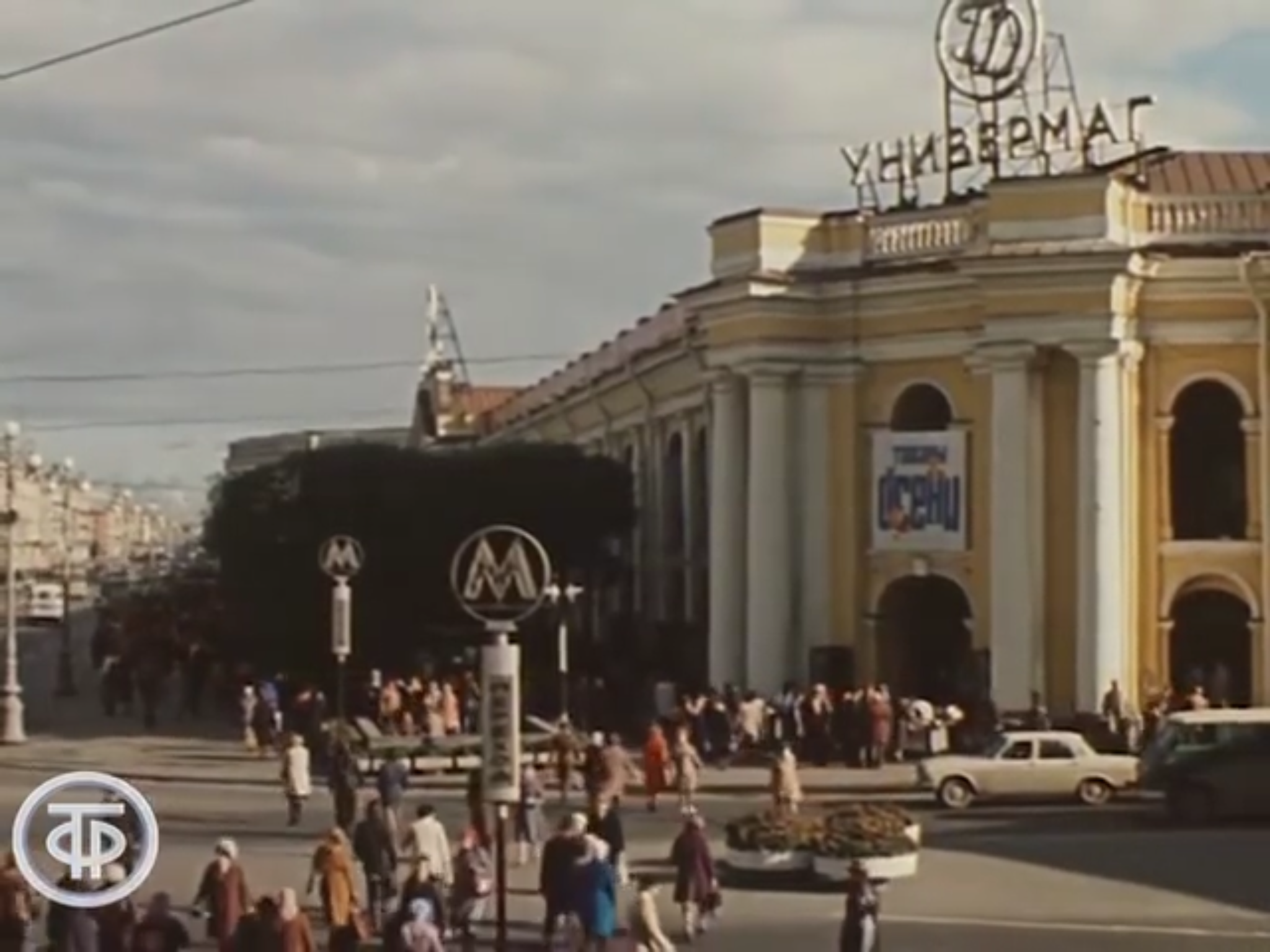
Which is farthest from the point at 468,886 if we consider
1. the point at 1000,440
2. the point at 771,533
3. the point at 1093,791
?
the point at 771,533

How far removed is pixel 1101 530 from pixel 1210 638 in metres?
2.95

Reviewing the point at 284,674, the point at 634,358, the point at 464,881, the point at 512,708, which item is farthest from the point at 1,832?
the point at 634,358

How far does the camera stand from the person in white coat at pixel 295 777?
33.0 m

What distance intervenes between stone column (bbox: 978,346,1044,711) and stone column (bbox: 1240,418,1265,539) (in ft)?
10.6

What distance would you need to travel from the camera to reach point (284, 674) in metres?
53.9

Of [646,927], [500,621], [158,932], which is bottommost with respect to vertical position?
[646,927]

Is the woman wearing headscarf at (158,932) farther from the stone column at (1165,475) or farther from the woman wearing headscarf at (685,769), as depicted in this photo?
the stone column at (1165,475)

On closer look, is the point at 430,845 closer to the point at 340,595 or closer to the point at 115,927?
the point at 115,927

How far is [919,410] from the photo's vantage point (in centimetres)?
4528

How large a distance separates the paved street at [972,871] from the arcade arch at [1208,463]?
25.3 feet

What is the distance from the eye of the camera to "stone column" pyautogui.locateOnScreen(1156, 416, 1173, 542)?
4278 cm

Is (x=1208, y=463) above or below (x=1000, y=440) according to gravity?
below

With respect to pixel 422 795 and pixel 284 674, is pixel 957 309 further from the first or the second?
pixel 284 674

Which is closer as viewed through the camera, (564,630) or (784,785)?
(784,785)
